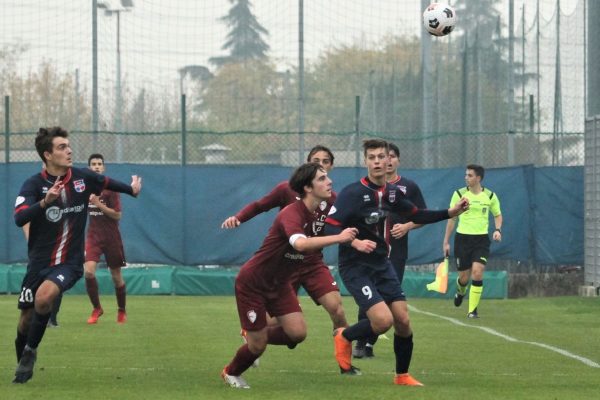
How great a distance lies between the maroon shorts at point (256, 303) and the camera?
34.5 ft

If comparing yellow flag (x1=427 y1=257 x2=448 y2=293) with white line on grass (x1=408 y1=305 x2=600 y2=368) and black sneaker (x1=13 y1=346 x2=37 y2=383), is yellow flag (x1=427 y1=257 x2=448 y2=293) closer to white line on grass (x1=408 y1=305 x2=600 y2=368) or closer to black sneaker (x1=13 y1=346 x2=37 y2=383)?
white line on grass (x1=408 y1=305 x2=600 y2=368)

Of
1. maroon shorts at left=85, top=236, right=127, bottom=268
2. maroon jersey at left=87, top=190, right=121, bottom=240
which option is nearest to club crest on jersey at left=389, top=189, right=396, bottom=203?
maroon shorts at left=85, top=236, right=127, bottom=268

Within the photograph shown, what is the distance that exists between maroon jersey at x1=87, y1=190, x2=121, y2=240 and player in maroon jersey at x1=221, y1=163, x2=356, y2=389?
775cm

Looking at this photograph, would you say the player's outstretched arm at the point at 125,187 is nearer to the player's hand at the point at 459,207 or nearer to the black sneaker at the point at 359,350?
the player's hand at the point at 459,207

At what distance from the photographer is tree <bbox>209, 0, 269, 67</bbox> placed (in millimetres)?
25000

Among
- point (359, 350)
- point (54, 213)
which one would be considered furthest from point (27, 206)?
point (359, 350)

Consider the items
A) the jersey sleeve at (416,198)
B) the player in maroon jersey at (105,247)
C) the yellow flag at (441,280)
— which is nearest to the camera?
the jersey sleeve at (416,198)

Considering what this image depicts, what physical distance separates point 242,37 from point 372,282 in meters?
14.6

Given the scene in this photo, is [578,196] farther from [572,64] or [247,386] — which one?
[247,386]

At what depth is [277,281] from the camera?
1064 centimetres

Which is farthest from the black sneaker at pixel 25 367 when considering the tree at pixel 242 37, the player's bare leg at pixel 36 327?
the tree at pixel 242 37

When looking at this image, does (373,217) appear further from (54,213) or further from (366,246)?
(54,213)

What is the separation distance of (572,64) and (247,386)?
16974 millimetres

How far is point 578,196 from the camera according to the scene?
80.0 ft
